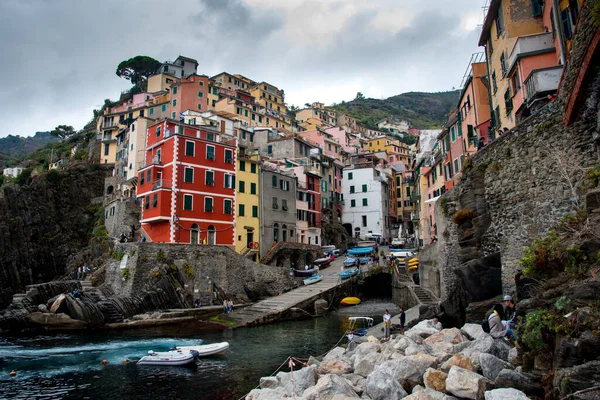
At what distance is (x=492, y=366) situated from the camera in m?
11.2

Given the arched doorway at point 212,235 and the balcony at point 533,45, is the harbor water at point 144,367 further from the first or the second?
the balcony at point 533,45

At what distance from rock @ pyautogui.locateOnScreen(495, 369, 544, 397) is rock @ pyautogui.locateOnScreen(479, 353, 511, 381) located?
50.0 inches

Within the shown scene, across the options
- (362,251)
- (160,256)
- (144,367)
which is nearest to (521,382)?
(144,367)

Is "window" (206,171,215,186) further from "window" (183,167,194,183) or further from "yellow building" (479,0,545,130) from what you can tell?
"yellow building" (479,0,545,130)

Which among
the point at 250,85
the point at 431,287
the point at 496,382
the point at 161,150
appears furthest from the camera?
the point at 250,85

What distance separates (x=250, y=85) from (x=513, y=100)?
99.0 metres

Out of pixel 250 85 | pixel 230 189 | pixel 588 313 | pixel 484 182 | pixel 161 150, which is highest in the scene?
pixel 250 85

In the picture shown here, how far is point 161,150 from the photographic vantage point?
4497 cm

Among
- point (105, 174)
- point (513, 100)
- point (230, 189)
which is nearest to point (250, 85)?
point (105, 174)

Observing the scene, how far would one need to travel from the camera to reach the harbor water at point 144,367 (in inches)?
707

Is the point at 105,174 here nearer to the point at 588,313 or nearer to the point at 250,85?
the point at 250,85

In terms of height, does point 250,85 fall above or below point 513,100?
above

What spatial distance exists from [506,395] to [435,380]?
268 cm

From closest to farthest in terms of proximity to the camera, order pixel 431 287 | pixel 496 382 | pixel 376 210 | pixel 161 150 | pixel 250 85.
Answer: pixel 496 382 → pixel 431 287 → pixel 161 150 → pixel 376 210 → pixel 250 85
